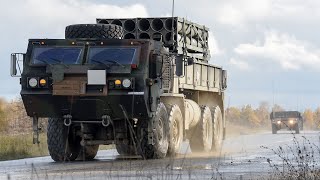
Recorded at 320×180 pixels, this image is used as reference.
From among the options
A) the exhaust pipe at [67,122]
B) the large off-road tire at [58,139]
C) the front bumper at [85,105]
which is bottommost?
the large off-road tire at [58,139]

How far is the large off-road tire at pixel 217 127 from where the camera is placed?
→ 2669cm

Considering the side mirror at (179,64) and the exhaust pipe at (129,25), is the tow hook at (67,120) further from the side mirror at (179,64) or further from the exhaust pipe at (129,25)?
the exhaust pipe at (129,25)

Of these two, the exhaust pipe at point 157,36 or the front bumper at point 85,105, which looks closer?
the front bumper at point 85,105

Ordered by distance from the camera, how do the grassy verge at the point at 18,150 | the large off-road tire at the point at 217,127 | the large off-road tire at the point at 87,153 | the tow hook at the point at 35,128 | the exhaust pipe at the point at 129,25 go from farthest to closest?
the large off-road tire at the point at 217,127 < the grassy verge at the point at 18,150 < the exhaust pipe at the point at 129,25 < the large off-road tire at the point at 87,153 < the tow hook at the point at 35,128

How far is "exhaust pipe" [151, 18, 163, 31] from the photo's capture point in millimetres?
23425

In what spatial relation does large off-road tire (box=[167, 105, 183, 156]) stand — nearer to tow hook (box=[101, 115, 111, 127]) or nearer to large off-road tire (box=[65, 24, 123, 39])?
tow hook (box=[101, 115, 111, 127])

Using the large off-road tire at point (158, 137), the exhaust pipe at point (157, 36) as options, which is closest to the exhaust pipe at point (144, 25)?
the exhaust pipe at point (157, 36)

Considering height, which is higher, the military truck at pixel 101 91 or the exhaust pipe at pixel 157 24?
the exhaust pipe at pixel 157 24

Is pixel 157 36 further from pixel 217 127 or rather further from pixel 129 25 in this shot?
pixel 217 127

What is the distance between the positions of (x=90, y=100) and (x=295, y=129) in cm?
4458

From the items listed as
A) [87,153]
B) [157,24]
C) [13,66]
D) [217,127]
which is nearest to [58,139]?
[87,153]

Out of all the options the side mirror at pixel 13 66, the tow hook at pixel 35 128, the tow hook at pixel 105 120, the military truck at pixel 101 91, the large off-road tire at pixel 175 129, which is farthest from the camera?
the large off-road tire at pixel 175 129

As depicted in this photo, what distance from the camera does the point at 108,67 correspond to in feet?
62.7

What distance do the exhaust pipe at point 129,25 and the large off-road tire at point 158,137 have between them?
381 centimetres
